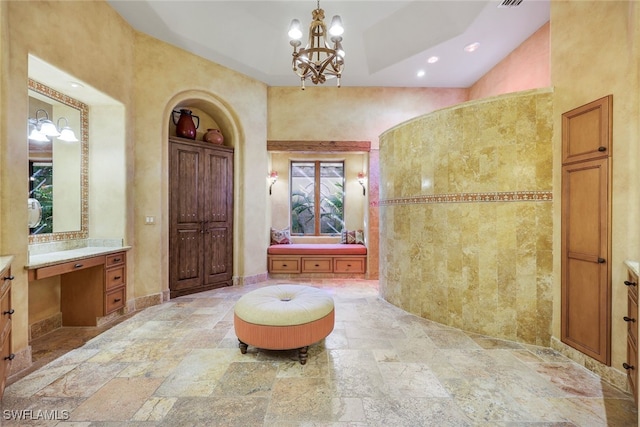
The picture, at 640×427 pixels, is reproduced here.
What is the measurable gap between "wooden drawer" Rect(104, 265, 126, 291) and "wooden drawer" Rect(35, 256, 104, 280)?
0.21 meters

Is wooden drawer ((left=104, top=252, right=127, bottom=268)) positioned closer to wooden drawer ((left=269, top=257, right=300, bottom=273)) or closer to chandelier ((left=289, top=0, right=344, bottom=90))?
wooden drawer ((left=269, top=257, right=300, bottom=273))

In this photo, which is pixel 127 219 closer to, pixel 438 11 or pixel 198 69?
pixel 198 69

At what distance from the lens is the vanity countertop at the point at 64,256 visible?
2.54 meters

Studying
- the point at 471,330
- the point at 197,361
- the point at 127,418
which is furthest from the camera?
the point at 471,330

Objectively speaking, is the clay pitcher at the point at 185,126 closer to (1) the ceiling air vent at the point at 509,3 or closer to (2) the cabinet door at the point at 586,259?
(1) the ceiling air vent at the point at 509,3

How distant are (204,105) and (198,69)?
592mm

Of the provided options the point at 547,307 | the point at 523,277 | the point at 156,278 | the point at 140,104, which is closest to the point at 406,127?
the point at 523,277

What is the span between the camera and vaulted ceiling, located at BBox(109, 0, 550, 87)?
3.58m

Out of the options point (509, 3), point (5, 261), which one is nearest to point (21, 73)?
point (5, 261)

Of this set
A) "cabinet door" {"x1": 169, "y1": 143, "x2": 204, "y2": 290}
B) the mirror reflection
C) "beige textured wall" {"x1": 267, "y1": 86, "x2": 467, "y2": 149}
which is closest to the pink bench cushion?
"cabinet door" {"x1": 169, "y1": 143, "x2": 204, "y2": 290}

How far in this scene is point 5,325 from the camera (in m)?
2.07

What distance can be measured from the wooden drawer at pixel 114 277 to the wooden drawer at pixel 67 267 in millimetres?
212

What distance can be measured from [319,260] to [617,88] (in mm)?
4908

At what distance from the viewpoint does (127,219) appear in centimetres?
374
